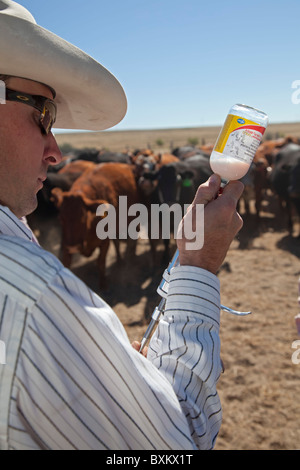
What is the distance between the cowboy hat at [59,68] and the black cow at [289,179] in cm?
771

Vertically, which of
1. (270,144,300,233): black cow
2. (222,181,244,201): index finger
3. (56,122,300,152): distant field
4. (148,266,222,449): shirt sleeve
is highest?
(222,181,244,201): index finger

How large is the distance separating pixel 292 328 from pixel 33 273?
190 inches

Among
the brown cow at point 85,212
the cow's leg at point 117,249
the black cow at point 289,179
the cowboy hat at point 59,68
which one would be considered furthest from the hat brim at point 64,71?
the black cow at point 289,179

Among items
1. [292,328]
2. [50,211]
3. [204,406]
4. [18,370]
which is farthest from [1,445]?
[50,211]

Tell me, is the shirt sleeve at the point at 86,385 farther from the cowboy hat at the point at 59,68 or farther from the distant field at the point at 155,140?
the distant field at the point at 155,140

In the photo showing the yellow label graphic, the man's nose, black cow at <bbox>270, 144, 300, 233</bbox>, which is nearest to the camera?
the man's nose

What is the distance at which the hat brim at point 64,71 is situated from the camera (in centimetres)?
122

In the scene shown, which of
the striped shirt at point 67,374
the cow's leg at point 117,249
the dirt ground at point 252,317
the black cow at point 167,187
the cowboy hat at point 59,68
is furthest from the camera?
the black cow at point 167,187

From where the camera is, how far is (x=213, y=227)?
133cm

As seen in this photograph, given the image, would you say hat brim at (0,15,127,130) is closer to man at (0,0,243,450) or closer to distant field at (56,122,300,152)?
man at (0,0,243,450)

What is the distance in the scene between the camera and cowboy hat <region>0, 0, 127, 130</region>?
48.1 inches

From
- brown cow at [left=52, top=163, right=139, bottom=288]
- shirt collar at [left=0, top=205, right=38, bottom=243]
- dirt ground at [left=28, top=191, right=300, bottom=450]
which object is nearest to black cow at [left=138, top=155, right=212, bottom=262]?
brown cow at [left=52, top=163, right=139, bottom=288]

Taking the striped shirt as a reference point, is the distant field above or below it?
below

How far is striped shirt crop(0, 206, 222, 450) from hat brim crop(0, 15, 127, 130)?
1.78ft
